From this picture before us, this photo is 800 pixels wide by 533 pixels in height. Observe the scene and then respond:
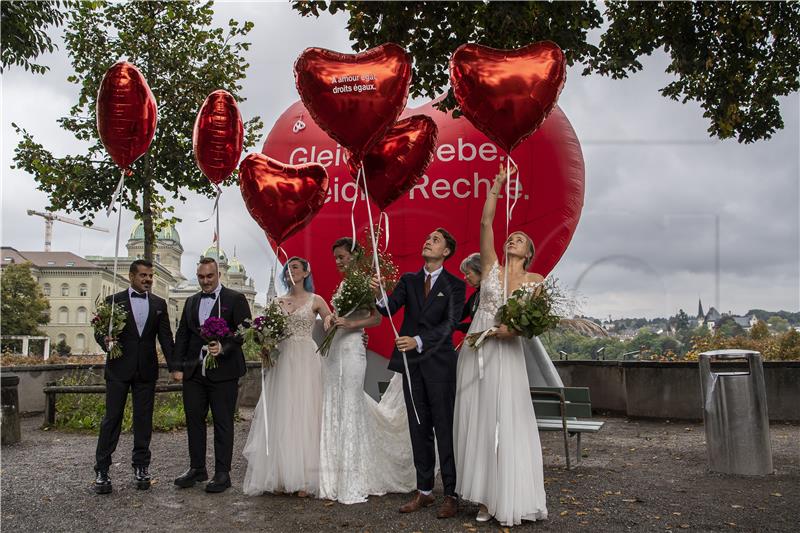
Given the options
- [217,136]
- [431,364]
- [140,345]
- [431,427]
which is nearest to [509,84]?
[431,364]

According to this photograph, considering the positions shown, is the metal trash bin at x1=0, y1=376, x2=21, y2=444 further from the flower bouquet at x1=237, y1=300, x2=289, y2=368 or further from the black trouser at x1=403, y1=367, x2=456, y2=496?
the black trouser at x1=403, y1=367, x2=456, y2=496

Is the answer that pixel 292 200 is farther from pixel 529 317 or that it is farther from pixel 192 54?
pixel 192 54

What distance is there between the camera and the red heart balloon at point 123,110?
6293 mm

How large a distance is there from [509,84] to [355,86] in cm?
121

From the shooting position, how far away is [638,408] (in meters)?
11.1

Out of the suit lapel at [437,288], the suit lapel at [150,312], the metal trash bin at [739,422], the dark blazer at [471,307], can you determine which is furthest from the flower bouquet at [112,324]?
the metal trash bin at [739,422]

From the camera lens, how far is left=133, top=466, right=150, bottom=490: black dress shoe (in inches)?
240

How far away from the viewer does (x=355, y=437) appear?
5.81 meters

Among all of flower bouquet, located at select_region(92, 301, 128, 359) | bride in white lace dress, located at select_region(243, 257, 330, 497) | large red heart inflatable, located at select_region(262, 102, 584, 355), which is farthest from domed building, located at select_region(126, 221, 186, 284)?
bride in white lace dress, located at select_region(243, 257, 330, 497)

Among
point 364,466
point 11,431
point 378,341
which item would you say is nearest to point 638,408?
point 378,341

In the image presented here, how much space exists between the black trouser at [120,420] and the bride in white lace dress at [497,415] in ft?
9.45

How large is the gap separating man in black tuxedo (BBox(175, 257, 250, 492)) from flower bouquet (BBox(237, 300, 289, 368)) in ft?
0.47

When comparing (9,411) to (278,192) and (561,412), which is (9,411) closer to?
(278,192)

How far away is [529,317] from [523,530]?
1458mm
